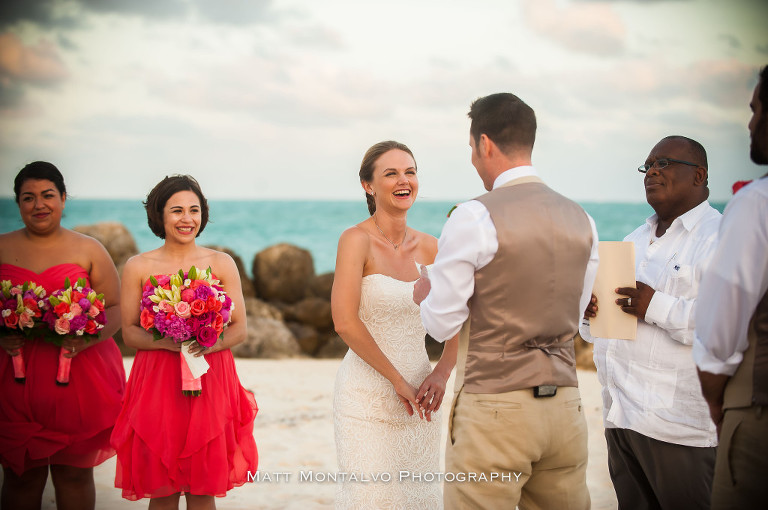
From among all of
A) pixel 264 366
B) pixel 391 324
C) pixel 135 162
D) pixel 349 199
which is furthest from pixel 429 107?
pixel 391 324

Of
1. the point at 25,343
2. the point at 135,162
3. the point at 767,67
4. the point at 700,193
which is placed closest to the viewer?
the point at 767,67

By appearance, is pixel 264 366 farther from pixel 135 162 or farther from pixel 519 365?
pixel 135 162

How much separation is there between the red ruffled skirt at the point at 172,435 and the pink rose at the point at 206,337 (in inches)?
12.1

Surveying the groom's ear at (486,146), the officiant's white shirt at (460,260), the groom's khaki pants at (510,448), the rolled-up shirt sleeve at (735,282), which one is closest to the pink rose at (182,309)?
Result: the officiant's white shirt at (460,260)

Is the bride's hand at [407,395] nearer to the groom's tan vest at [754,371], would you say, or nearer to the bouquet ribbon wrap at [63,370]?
the groom's tan vest at [754,371]

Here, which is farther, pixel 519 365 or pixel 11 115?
pixel 11 115

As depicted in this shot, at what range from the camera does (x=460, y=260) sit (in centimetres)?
290

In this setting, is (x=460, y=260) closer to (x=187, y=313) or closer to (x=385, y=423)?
(x=385, y=423)

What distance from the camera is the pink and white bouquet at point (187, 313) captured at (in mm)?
4055

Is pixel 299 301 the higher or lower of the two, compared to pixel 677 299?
lower

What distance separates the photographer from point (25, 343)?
446 centimetres

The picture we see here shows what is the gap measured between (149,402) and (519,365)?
8.00 feet

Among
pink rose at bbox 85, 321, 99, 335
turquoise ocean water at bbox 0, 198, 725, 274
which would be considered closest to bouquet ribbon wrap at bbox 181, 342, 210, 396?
pink rose at bbox 85, 321, 99, 335

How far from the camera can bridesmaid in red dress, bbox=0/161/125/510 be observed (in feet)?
14.3
